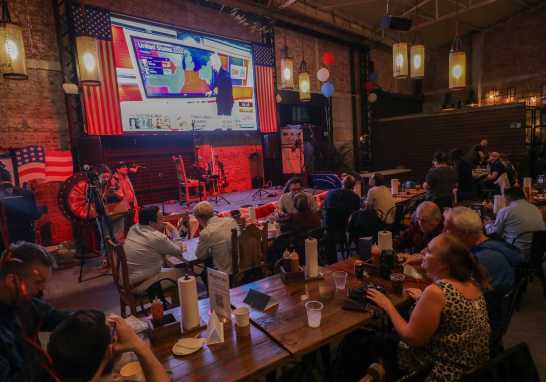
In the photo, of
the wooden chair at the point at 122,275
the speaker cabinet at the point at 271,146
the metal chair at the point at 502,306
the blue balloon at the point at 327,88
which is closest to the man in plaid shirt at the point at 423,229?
the metal chair at the point at 502,306

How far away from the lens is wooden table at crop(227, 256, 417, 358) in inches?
65.8

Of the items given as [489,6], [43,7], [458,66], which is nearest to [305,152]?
[458,66]

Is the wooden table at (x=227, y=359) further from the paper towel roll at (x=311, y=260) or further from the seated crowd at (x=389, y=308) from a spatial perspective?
the paper towel roll at (x=311, y=260)

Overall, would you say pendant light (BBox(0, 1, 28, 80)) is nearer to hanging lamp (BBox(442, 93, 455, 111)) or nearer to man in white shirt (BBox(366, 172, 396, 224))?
man in white shirt (BBox(366, 172, 396, 224))

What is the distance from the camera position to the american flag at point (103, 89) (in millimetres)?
6442

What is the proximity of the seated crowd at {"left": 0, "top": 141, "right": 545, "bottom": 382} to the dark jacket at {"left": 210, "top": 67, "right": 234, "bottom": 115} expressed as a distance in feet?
19.3

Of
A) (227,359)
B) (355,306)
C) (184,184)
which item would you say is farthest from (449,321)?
(184,184)

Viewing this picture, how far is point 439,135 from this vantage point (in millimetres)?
11891

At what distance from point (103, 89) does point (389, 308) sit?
22.2 feet

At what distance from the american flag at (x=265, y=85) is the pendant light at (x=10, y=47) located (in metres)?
6.20

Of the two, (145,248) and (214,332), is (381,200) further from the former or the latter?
(214,332)

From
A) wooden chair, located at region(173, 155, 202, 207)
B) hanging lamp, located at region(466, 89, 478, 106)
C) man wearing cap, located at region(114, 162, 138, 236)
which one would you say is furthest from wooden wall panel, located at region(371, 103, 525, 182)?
man wearing cap, located at region(114, 162, 138, 236)

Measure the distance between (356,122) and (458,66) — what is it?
820cm

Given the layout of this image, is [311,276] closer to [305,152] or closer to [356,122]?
[305,152]
